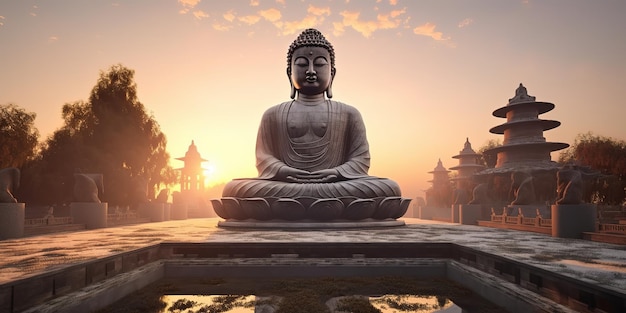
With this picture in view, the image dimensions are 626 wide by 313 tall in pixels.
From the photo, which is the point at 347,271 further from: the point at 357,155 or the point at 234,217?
the point at 357,155

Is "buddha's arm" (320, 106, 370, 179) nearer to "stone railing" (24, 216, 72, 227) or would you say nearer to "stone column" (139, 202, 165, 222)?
"stone railing" (24, 216, 72, 227)

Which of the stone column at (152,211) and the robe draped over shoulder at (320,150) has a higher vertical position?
the robe draped over shoulder at (320,150)

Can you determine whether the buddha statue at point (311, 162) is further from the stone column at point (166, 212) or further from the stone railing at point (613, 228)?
the stone column at point (166, 212)

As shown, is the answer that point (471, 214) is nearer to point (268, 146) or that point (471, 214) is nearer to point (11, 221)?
point (268, 146)

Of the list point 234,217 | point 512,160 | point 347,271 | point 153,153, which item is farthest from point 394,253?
point 153,153

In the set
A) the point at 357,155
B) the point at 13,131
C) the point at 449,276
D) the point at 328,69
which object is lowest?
Answer: the point at 449,276

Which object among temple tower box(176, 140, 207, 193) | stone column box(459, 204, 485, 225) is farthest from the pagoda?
temple tower box(176, 140, 207, 193)

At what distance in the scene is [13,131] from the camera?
1959 centimetres

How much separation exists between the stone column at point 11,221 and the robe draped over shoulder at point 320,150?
4593mm

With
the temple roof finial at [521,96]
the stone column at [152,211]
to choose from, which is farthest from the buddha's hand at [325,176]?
the temple roof finial at [521,96]

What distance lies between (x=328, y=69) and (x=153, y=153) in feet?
47.5

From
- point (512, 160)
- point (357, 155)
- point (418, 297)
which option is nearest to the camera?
point (418, 297)

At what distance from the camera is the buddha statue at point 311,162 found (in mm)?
10422

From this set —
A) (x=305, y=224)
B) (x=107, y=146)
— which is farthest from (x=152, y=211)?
(x=305, y=224)
